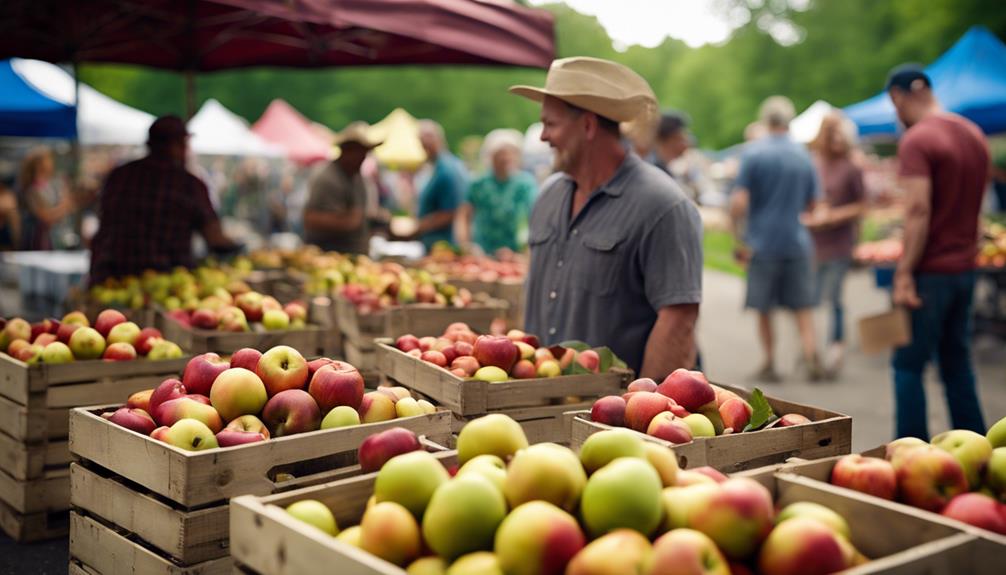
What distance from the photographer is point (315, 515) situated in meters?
2.22

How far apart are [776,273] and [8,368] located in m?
7.11

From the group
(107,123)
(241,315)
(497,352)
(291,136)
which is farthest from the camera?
(291,136)

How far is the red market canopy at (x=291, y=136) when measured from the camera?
20.5m

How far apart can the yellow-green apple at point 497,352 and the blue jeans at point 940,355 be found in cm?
340

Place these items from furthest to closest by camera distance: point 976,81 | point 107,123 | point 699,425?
1. point 107,123
2. point 976,81
3. point 699,425

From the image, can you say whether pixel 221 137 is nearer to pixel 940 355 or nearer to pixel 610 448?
pixel 940 355

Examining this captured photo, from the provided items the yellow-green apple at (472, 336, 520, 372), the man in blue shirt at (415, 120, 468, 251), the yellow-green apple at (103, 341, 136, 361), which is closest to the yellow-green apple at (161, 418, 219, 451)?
the yellow-green apple at (472, 336, 520, 372)

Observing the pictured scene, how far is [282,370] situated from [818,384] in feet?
24.7

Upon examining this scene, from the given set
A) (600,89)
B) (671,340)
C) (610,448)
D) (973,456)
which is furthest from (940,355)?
(610,448)

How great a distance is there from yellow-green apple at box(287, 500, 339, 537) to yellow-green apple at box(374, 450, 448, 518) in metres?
0.13

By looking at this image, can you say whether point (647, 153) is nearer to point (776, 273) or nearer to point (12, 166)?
point (776, 273)

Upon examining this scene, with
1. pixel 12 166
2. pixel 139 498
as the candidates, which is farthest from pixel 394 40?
pixel 12 166

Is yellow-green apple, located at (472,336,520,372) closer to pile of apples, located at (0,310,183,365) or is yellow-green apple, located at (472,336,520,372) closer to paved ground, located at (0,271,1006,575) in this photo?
pile of apples, located at (0,310,183,365)

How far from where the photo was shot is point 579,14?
5644cm
